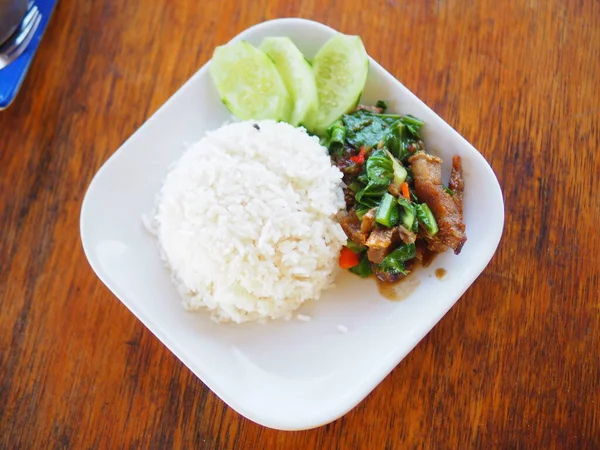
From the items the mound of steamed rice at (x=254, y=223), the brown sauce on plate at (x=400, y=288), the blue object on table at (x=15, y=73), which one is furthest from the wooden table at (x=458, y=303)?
the mound of steamed rice at (x=254, y=223)

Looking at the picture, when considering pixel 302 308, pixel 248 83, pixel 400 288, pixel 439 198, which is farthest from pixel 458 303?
pixel 248 83

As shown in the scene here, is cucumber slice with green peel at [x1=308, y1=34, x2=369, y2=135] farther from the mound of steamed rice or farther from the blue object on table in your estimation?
the blue object on table

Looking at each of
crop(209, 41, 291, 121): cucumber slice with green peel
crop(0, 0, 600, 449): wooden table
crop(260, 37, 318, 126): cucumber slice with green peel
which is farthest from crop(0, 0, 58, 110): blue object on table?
crop(260, 37, 318, 126): cucumber slice with green peel

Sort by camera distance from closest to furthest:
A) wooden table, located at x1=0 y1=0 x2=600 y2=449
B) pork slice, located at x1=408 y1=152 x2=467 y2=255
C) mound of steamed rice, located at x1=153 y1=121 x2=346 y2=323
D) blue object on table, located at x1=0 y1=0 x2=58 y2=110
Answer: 1. pork slice, located at x1=408 y1=152 x2=467 y2=255
2. mound of steamed rice, located at x1=153 y1=121 x2=346 y2=323
3. wooden table, located at x1=0 y1=0 x2=600 y2=449
4. blue object on table, located at x1=0 y1=0 x2=58 y2=110

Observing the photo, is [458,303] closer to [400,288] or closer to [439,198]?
[400,288]

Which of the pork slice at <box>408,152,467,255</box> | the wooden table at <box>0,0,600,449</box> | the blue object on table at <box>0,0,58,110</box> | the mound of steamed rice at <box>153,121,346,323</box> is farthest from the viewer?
the blue object on table at <box>0,0,58,110</box>

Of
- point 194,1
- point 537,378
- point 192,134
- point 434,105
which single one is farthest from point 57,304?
point 537,378

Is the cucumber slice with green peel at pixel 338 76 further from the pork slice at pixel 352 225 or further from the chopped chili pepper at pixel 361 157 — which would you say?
the pork slice at pixel 352 225
